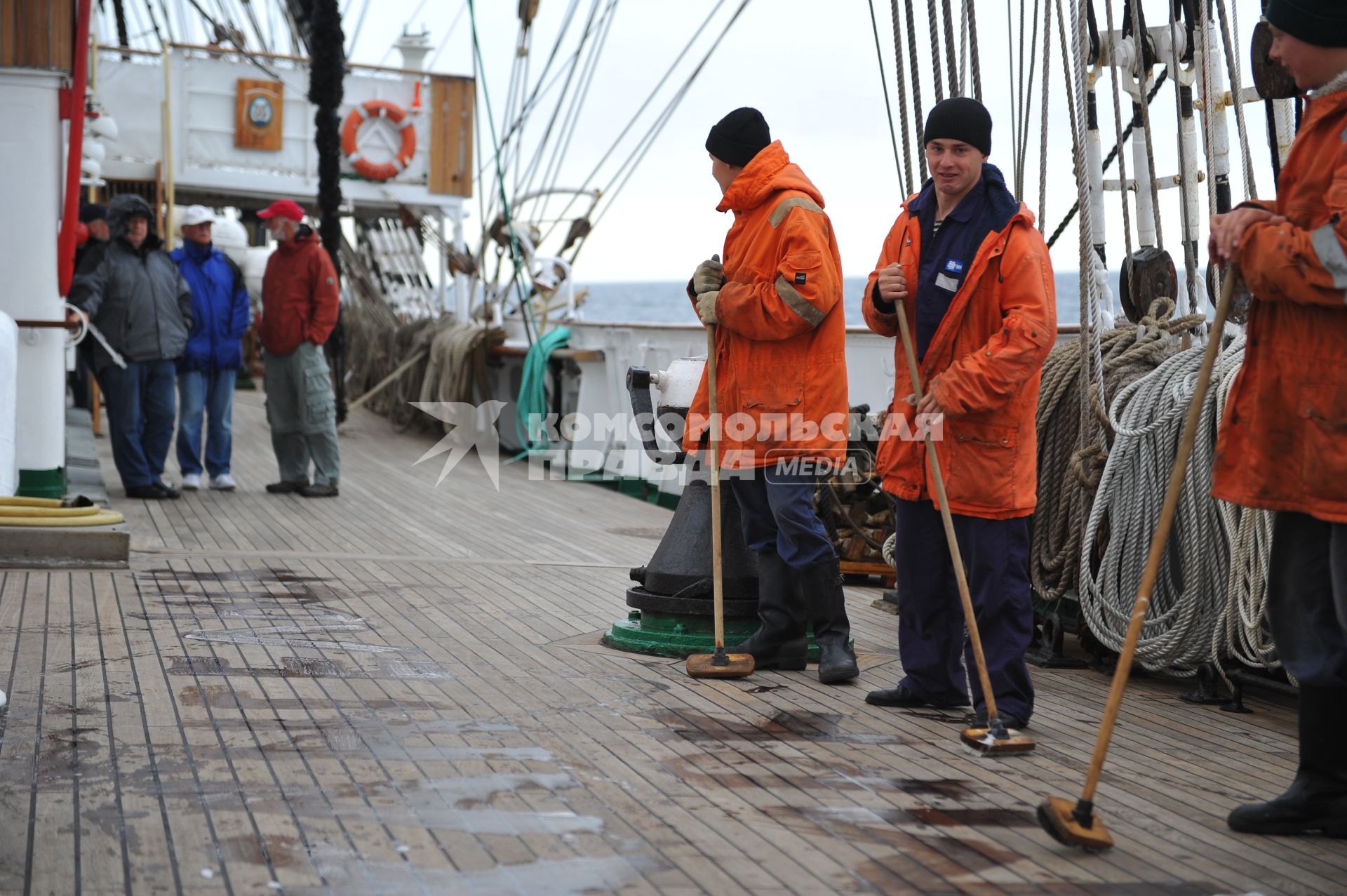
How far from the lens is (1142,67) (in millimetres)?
5680

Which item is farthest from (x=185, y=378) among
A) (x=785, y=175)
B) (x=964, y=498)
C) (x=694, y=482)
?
(x=964, y=498)

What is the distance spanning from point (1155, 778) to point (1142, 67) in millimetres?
3069

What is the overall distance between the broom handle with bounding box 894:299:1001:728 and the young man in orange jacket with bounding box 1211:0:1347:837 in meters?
0.71

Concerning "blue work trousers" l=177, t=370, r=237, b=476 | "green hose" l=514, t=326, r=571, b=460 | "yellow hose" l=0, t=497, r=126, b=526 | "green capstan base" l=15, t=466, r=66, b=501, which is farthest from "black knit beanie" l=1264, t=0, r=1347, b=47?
"green hose" l=514, t=326, r=571, b=460

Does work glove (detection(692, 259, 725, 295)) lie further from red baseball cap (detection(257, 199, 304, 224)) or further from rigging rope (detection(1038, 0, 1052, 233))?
red baseball cap (detection(257, 199, 304, 224))

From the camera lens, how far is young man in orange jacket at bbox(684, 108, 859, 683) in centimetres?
442

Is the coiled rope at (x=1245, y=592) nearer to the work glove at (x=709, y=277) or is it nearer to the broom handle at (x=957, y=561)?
the broom handle at (x=957, y=561)

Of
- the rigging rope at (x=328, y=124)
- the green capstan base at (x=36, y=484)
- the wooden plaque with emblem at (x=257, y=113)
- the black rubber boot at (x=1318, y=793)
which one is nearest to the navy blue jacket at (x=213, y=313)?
the green capstan base at (x=36, y=484)

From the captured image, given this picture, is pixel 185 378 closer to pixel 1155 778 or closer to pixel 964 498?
pixel 964 498

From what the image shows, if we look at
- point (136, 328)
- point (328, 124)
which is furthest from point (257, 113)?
point (136, 328)

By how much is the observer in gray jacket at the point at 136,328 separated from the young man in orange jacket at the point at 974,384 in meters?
5.57

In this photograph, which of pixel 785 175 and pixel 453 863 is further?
pixel 785 175

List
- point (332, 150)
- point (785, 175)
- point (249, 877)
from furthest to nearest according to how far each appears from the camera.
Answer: point (332, 150), point (785, 175), point (249, 877)

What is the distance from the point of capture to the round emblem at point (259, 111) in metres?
16.2
